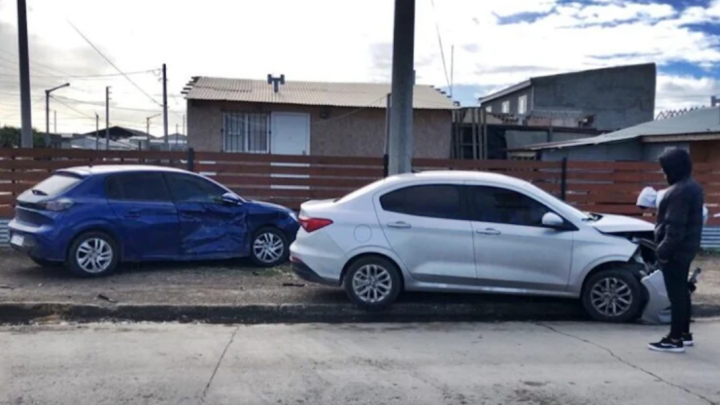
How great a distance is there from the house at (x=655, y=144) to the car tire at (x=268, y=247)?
12.2 meters

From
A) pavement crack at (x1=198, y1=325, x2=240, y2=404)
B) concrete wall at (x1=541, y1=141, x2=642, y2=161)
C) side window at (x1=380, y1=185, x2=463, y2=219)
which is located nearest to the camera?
pavement crack at (x1=198, y1=325, x2=240, y2=404)

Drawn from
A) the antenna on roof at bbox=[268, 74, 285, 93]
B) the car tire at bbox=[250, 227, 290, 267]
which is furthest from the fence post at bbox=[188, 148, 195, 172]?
the antenna on roof at bbox=[268, 74, 285, 93]

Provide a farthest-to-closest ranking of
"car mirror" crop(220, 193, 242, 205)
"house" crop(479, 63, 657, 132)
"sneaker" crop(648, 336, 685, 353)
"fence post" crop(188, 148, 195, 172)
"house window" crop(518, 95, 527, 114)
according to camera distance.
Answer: "house window" crop(518, 95, 527, 114), "house" crop(479, 63, 657, 132), "fence post" crop(188, 148, 195, 172), "car mirror" crop(220, 193, 242, 205), "sneaker" crop(648, 336, 685, 353)

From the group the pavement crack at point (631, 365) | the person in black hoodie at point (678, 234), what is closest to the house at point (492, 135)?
the pavement crack at point (631, 365)

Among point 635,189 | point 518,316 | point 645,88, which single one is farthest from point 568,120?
point 518,316

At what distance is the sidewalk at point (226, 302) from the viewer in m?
6.91

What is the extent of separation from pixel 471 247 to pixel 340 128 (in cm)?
1241

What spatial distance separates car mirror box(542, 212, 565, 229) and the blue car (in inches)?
158

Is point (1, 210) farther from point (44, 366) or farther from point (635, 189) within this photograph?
point (635, 189)

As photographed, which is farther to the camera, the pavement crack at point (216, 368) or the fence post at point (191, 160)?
the fence post at point (191, 160)

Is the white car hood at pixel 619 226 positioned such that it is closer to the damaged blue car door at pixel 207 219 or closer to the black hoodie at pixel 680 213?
the black hoodie at pixel 680 213

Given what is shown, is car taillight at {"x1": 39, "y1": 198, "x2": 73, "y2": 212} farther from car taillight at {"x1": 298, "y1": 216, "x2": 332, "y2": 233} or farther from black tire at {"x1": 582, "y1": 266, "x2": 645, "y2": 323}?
black tire at {"x1": 582, "y1": 266, "x2": 645, "y2": 323}

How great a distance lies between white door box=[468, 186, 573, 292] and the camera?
6.91 m

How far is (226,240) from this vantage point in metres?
8.98
